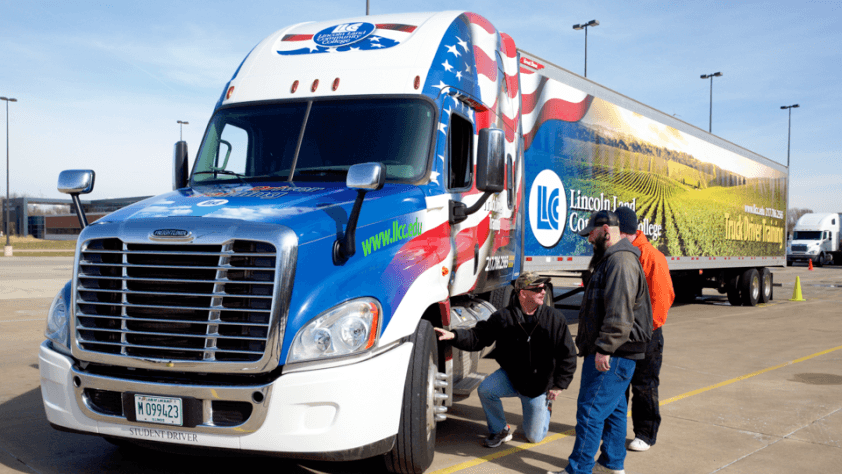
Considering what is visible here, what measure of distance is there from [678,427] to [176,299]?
4.33 meters

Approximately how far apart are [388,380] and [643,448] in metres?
2.49

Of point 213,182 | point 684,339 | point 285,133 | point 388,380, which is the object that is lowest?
point 684,339

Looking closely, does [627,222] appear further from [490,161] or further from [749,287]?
[749,287]

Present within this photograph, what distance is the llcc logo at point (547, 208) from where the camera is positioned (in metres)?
8.69

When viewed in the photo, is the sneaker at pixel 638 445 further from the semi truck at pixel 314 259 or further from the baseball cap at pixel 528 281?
the baseball cap at pixel 528 281

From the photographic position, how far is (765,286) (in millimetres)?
18438

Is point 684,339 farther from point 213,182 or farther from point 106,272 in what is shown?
point 106,272

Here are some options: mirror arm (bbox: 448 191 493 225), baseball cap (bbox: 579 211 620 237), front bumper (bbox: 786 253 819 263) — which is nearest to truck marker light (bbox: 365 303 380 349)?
mirror arm (bbox: 448 191 493 225)

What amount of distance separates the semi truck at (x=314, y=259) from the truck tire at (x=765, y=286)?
13.3 metres

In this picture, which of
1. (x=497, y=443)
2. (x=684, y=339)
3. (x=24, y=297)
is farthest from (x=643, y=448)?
(x=24, y=297)

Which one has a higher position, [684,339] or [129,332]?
[129,332]

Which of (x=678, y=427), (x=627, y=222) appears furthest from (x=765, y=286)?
(x=627, y=222)

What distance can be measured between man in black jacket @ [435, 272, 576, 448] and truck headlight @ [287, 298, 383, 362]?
134cm

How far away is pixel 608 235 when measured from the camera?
178 inches
